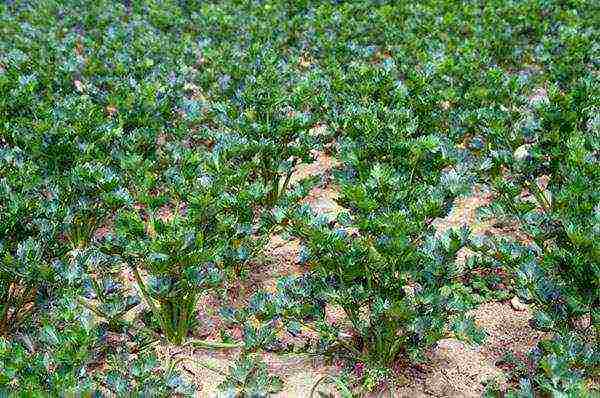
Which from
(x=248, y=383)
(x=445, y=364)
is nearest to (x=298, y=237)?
(x=248, y=383)

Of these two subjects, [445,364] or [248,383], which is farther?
[445,364]

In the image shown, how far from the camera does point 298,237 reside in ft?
11.4

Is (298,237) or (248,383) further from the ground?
(298,237)

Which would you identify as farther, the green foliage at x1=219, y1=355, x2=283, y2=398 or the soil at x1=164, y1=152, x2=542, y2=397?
the soil at x1=164, y1=152, x2=542, y2=397

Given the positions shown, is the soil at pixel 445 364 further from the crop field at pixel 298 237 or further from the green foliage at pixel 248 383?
the green foliage at pixel 248 383

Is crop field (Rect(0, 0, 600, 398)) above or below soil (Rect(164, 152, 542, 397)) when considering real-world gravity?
above

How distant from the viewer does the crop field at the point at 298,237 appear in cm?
304

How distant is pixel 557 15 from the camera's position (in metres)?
8.46

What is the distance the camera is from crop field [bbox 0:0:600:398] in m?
3.04

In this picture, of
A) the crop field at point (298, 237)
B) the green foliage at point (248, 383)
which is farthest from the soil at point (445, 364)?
the green foliage at point (248, 383)

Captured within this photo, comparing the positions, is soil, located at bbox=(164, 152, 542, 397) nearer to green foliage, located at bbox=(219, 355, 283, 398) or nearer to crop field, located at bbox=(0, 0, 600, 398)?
crop field, located at bbox=(0, 0, 600, 398)

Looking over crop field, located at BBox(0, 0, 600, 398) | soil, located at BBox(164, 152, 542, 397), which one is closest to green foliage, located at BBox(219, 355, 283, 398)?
crop field, located at BBox(0, 0, 600, 398)

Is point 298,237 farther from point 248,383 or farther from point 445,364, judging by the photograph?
point 445,364

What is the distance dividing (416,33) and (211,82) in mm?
2974
